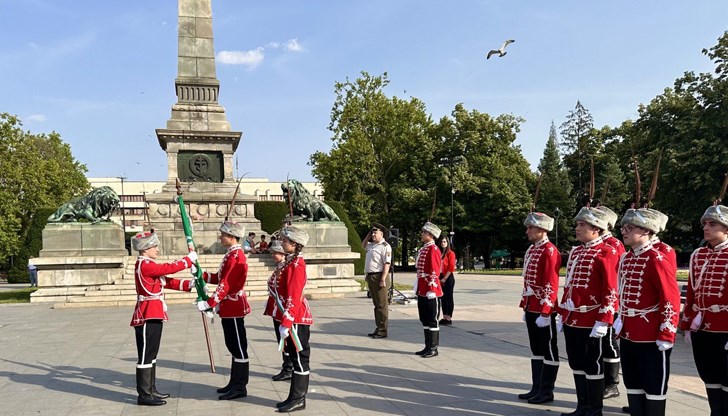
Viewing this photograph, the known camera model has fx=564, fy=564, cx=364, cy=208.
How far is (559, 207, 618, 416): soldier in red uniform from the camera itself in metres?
5.29

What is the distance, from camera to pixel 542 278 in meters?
6.35

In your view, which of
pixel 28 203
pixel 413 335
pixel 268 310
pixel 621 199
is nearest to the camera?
pixel 268 310

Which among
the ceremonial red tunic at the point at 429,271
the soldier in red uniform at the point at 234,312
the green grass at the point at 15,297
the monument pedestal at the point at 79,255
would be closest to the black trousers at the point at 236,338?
the soldier in red uniform at the point at 234,312

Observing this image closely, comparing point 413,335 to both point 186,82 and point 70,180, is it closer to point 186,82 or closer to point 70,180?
point 186,82

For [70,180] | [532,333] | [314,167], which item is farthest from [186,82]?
[70,180]

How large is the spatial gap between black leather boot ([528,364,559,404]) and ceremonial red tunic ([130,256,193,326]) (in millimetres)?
4091

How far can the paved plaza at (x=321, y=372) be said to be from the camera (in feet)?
20.1

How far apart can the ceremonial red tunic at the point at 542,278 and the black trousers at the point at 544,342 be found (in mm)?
178

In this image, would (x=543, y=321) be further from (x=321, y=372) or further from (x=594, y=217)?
(x=321, y=372)

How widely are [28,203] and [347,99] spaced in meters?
24.9

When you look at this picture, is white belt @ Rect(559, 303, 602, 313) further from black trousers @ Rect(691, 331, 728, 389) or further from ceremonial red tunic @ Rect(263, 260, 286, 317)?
ceremonial red tunic @ Rect(263, 260, 286, 317)

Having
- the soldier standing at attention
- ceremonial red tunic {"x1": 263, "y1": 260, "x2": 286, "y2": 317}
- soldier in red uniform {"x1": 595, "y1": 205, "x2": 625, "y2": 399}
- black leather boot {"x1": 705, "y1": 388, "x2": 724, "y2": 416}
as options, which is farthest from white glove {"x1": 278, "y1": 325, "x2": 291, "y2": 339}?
the soldier standing at attention

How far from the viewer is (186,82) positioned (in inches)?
904

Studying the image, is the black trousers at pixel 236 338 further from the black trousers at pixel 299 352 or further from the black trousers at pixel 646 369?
the black trousers at pixel 646 369
